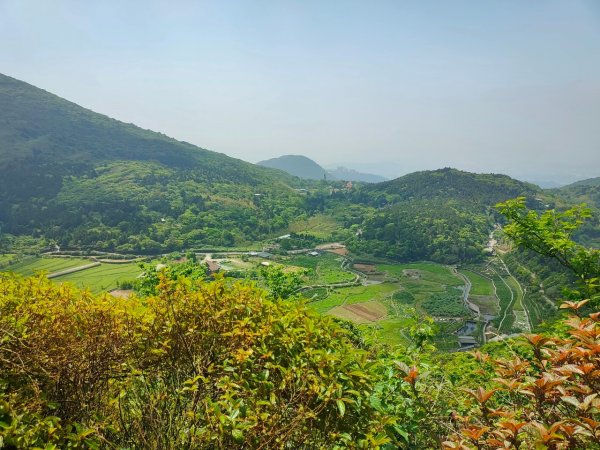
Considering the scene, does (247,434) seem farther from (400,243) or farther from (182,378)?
(400,243)

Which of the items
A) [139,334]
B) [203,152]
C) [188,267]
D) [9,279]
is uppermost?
[203,152]

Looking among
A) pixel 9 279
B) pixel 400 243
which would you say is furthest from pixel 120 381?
pixel 400 243

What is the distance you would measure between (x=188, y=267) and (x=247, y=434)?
14237 millimetres

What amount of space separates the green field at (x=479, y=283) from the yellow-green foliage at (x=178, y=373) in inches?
2553

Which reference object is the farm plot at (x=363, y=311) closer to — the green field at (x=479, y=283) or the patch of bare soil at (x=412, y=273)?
the patch of bare soil at (x=412, y=273)

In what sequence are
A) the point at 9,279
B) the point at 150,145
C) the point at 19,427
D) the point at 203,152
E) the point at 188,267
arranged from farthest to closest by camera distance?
the point at 203,152 < the point at 150,145 < the point at 188,267 < the point at 9,279 < the point at 19,427

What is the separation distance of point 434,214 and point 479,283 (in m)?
40.3

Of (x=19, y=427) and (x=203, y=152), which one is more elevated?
(x=203, y=152)

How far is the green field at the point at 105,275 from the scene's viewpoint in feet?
179

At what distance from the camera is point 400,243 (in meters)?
87.9

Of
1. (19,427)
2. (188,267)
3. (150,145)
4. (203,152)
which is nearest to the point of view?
(19,427)

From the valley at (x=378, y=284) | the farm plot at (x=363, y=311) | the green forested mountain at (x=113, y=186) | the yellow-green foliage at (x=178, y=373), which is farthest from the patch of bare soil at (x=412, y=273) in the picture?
the yellow-green foliage at (x=178, y=373)

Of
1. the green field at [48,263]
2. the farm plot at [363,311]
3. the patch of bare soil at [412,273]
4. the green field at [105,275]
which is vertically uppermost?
the patch of bare soil at [412,273]

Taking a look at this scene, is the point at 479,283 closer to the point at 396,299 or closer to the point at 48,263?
the point at 396,299
